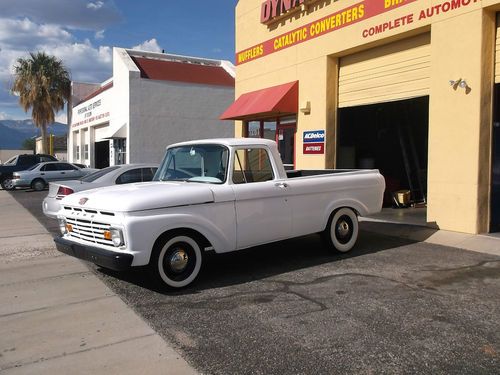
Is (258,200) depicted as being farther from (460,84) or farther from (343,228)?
(460,84)

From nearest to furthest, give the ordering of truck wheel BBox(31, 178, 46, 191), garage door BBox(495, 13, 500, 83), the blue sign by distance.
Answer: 1. garage door BBox(495, 13, 500, 83)
2. the blue sign
3. truck wheel BBox(31, 178, 46, 191)

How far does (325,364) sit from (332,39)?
31.4 ft

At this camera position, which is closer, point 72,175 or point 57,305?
point 57,305

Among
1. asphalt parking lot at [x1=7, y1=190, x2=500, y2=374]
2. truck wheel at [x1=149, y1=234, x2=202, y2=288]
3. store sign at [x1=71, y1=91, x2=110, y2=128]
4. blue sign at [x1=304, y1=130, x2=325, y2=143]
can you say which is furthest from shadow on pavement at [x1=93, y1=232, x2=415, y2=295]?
store sign at [x1=71, y1=91, x2=110, y2=128]

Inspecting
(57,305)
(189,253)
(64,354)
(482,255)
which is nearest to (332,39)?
(482,255)

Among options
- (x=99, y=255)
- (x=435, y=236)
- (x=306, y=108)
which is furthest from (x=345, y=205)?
(x=306, y=108)

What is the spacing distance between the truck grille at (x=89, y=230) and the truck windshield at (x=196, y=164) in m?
1.38

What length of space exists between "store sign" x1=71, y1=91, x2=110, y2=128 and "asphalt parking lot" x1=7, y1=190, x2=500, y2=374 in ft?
77.9

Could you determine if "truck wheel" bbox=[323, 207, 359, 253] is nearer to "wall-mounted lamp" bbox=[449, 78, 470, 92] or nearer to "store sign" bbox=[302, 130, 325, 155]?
"wall-mounted lamp" bbox=[449, 78, 470, 92]

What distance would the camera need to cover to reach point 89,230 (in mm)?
5773

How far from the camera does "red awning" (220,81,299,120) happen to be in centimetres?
1310

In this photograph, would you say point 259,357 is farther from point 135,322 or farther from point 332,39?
point 332,39

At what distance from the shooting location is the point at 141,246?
527 cm

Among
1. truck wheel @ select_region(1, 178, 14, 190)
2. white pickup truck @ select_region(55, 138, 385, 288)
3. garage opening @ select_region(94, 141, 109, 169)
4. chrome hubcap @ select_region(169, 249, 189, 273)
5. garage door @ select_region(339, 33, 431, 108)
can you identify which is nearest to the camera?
white pickup truck @ select_region(55, 138, 385, 288)
